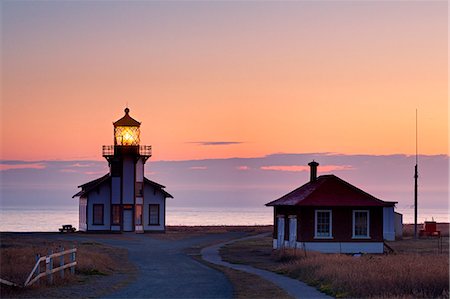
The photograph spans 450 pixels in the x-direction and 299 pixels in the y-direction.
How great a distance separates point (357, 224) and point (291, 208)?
3.65 metres

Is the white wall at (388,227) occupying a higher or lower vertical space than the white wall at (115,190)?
lower

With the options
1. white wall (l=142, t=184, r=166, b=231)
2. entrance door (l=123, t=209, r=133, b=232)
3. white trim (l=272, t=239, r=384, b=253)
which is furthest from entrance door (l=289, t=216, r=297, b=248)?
white wall (l=142, t=184, r=166, b=231)

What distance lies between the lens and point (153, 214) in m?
70.4

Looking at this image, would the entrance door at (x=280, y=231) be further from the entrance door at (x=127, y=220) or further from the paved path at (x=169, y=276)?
the entrance door at (x=127, y=220)

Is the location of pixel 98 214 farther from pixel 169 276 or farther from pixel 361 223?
pixel 169 276

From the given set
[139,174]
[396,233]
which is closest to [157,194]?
[139,174]

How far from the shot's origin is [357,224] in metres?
46.2

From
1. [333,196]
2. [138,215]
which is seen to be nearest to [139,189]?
[138,215]

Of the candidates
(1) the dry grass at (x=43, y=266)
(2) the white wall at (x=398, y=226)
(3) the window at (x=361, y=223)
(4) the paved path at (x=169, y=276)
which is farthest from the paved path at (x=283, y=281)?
(2) the white wall at (x=398, y=226)

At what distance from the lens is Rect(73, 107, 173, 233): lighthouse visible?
2687 inches

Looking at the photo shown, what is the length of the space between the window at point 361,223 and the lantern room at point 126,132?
88.0 feet

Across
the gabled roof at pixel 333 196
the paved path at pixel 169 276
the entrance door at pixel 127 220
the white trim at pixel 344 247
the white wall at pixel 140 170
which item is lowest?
the paved path at pixel 169 276

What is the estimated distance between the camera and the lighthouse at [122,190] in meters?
68.2

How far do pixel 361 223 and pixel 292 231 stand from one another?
371 cm
